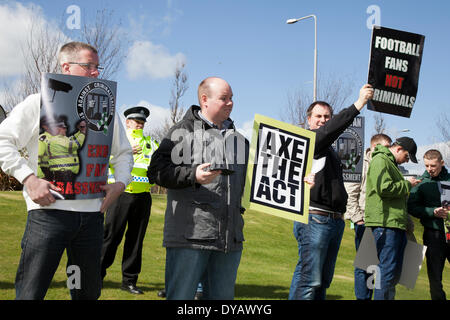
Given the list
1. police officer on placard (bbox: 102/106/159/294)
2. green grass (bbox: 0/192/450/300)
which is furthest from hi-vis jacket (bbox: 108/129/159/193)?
green grass (bbox: 0/192/450/300)

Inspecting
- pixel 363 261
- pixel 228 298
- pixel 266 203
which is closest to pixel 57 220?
pixel 228 298

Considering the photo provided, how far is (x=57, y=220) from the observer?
258 centimetres

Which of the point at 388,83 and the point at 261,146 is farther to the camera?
the point at 388,83

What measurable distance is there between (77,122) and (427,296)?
5498 millimetres

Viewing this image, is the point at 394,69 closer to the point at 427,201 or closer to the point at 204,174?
the point at 204,174

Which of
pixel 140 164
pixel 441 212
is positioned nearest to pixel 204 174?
pixel 140 164

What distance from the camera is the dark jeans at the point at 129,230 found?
550 cm

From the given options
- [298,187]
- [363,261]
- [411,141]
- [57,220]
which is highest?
[411,141]

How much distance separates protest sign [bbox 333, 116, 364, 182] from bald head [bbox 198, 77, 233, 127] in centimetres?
423

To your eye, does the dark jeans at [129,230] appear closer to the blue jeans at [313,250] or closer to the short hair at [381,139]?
the blue jeans at [313,250]

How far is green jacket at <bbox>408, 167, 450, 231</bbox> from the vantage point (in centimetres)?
587

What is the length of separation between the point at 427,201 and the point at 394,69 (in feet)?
8.93

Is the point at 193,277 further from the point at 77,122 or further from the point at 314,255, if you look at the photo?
the point at 314,255

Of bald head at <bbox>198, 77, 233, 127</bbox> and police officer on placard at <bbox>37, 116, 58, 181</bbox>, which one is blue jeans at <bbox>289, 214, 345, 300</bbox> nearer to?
bald head at <bbox>198, 77, 233, 127</bbox>
